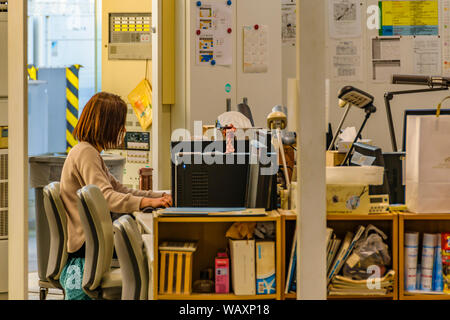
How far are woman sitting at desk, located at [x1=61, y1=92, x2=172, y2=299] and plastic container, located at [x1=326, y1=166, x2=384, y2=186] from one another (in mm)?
1116

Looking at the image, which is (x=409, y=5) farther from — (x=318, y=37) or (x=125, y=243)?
(x=125, y=243)

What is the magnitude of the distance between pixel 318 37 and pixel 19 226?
129cm

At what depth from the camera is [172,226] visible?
7.98 ft

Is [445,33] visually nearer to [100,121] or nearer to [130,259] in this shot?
[100,121]

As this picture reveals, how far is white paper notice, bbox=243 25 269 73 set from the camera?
15.9 ft

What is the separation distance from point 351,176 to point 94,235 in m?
1.18

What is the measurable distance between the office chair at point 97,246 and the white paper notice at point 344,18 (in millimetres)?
3341

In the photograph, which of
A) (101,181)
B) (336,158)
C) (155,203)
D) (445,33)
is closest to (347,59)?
(445,33)

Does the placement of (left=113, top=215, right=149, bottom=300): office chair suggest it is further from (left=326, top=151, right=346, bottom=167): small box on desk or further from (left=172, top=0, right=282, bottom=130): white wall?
(left=172, top=0, right=282, bottom=130): white wall

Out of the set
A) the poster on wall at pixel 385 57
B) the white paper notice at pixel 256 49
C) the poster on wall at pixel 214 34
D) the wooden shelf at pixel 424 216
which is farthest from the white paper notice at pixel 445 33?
the wooden shelf at pixel 424 216

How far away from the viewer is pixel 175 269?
2324 millimetres

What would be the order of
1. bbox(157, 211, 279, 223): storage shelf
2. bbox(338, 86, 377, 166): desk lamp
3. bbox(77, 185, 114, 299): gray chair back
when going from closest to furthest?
1. bbox(157, 211, 279, 223): storage shelf
2. bbox(338, 86, 377, 166): desk lamp
3. bbox(77, 185, 114, 299): gray chair back

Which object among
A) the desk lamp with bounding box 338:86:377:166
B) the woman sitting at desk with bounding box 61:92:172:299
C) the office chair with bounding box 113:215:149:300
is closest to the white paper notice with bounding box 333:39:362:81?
the woman sitting at desk with bounding box 61:92:172:299

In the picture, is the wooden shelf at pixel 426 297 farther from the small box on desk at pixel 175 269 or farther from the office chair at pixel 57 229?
the office chair at pixel 57 229
